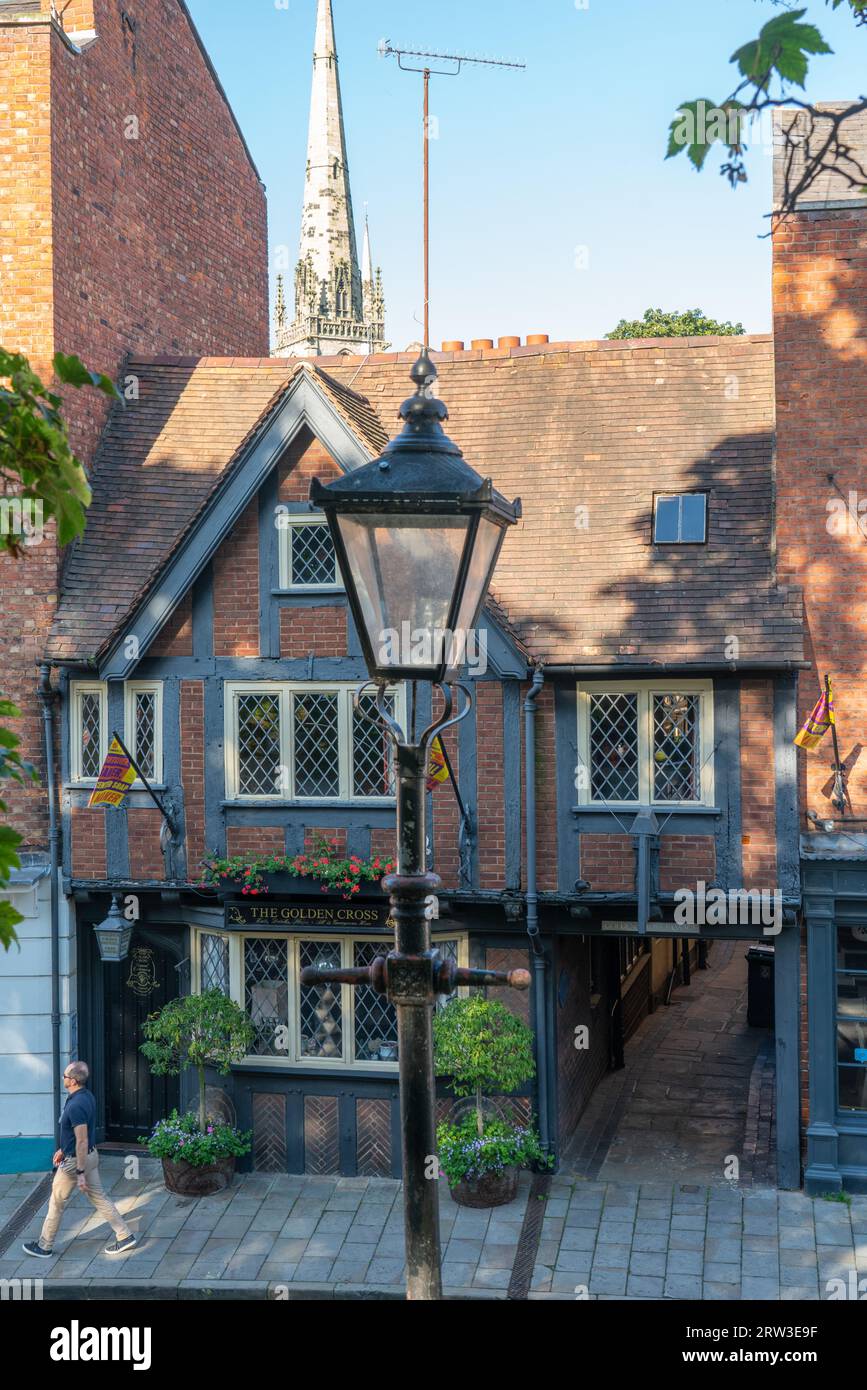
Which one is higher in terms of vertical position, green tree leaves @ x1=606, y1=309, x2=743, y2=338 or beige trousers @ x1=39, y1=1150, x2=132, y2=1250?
green tree leaves @ x1=606, y1=309, x2=743, y2=338

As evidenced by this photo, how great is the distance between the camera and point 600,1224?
41.1 feet

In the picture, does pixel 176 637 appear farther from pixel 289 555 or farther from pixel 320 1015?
pixel 320 1015

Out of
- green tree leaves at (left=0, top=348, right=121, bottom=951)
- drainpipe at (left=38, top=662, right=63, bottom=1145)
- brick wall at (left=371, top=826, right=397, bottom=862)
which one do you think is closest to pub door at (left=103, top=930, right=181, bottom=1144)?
drainpipe at (left=38, top=662, right=63, bottom=1145)

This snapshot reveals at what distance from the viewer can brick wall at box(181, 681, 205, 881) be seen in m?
14.1

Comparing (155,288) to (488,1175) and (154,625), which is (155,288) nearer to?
(154,625)

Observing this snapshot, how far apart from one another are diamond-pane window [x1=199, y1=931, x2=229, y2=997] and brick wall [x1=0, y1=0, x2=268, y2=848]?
7.27ft

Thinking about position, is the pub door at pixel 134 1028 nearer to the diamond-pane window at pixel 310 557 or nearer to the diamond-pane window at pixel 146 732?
the diamond-pane window at pixel 146 732

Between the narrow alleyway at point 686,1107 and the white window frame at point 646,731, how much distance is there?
12.7ft

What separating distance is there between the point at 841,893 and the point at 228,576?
278 inches

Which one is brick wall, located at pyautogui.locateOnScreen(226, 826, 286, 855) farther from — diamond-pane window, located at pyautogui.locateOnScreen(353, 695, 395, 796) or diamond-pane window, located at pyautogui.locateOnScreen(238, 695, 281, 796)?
diamond-pane window, located at pyautogui.locateOnScreen(353, 695, 395, 796)

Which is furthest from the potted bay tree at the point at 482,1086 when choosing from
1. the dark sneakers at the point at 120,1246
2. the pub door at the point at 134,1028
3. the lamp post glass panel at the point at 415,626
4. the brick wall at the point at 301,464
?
the lamp post glass panel at the point at 415,626

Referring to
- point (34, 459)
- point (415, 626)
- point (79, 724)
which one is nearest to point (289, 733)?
point (79, 724)

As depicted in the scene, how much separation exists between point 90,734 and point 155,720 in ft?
2.70
